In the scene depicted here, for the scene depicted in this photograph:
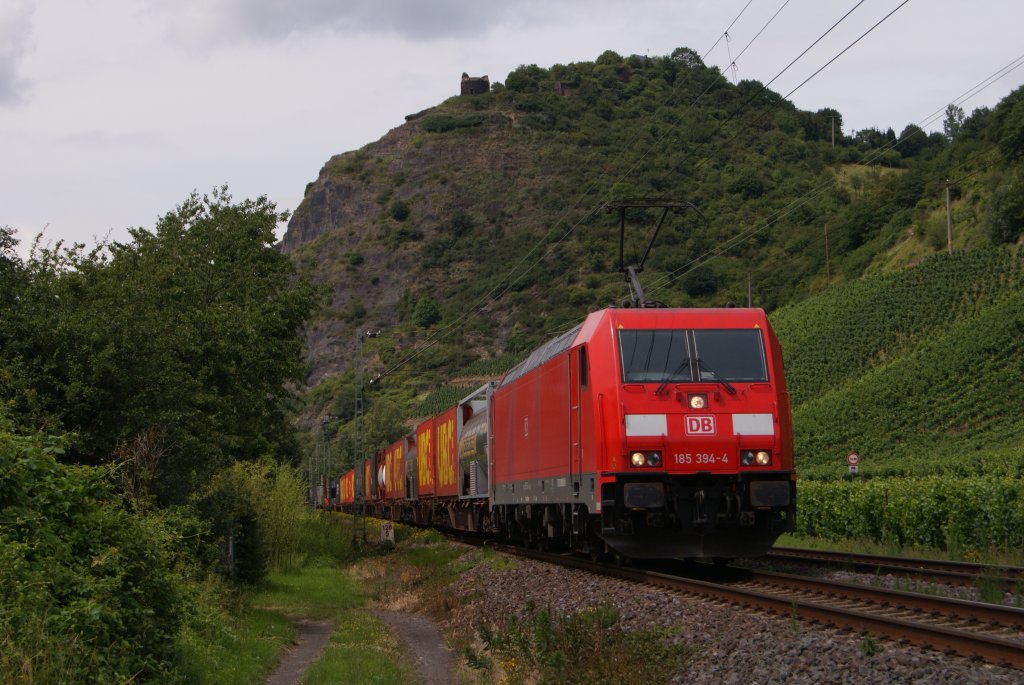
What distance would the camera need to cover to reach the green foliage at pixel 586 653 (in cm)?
888

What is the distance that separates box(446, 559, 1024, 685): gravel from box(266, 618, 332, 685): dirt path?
209 cm

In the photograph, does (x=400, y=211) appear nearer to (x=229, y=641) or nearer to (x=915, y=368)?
(x=915, y=368)

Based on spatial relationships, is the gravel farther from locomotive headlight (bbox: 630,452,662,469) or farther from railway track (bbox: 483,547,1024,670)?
locomotive headlight (bbox: 630,452,662,469)

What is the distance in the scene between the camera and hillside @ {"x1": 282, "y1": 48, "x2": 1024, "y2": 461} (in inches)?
3939

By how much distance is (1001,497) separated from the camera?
19.2m

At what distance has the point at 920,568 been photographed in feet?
51.4

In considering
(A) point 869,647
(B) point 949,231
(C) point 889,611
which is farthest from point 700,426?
(B) point 949,231

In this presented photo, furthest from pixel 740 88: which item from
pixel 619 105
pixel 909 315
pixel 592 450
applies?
pixel 592 450

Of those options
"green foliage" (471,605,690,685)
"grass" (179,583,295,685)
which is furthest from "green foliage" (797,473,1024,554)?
"grass" (179,583,295,685)

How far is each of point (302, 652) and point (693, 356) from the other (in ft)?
21.8

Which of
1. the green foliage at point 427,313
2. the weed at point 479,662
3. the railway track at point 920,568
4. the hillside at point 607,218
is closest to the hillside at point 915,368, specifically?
the hillside at point 607,218

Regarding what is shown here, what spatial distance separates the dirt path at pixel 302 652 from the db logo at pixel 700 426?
568 centimetres

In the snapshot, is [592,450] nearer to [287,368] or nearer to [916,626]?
[916,626]

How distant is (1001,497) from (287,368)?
19.6m
